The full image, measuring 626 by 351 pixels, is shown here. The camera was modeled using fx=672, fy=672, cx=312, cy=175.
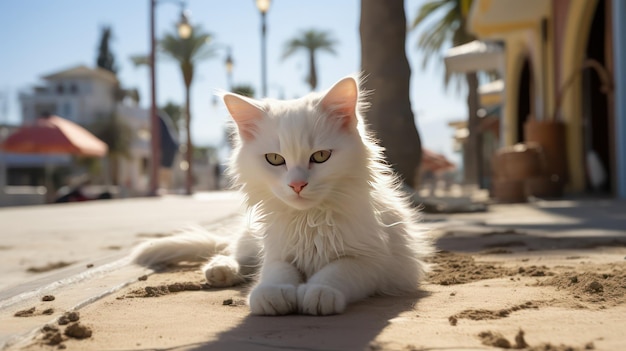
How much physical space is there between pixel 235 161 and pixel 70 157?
48.6 meters

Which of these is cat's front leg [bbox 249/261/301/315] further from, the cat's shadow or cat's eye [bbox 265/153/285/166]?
cat's eye [bbox 265/153/285/166]

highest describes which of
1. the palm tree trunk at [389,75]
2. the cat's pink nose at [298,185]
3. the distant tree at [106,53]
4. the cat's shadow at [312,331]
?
the distant tree at [106,53]

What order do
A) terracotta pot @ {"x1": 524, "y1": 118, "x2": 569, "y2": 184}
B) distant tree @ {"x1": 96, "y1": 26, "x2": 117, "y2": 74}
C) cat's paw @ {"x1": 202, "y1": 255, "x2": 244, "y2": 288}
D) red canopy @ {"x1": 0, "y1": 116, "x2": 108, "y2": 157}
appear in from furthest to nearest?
distant tree @ {"x1": 96, "y1": 26, "x2": 117, "y2": 74} → red canopy @ {"x1": 0, "y1": 116, "x2": 108, "y2": 157} → terracotta pot @ {"x1": 524, "y1": 118, "x2": 569, "y2": 184} → cat's paw @ {"x1": 202, "y1": 255, "x2": 244, "y2": 288}

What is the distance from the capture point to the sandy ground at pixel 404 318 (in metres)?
2.14

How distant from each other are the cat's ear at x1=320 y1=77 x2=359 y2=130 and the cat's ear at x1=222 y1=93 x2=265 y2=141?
32 centimetres

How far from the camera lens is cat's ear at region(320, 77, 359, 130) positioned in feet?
10.1

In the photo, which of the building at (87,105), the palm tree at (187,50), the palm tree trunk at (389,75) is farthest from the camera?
the building at (87,105)

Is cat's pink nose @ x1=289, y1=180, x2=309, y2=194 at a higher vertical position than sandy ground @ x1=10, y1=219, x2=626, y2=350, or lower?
higher

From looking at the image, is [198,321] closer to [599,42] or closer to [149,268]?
[149,268]

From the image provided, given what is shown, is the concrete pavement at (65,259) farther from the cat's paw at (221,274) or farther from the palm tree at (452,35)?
the palm tree at (452,35)

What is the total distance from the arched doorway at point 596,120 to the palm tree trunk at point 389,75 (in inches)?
210

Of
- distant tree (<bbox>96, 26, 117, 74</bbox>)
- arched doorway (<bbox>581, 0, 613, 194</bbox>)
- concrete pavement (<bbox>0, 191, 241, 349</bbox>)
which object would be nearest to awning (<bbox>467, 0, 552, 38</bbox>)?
arched doorway (<bbox>581, 0, 613, 194</bbox>)

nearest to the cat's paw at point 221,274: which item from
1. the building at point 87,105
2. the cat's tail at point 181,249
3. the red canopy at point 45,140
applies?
the cat's tail at point 181,249

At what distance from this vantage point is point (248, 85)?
2532 inches
